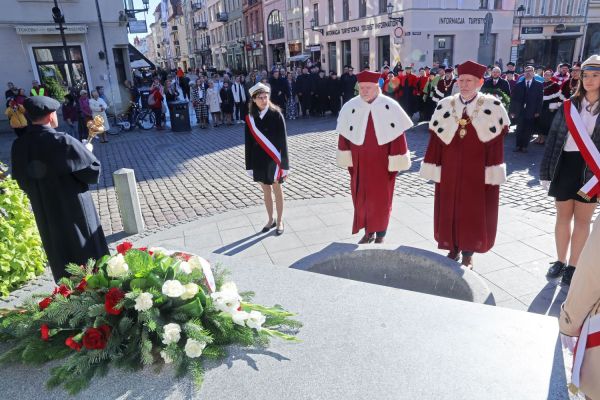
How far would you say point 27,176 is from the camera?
145 inches

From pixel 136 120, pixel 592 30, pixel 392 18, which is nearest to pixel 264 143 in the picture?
pixel 136 120

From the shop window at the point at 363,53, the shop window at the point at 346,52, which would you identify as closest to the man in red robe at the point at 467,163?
the shop window at the point at 363,53

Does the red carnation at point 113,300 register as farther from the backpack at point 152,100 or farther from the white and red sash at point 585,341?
the backpack at point 152,100

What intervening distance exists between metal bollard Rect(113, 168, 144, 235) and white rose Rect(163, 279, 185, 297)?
14.9 ft

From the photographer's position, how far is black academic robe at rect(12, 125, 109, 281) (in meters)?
3.58

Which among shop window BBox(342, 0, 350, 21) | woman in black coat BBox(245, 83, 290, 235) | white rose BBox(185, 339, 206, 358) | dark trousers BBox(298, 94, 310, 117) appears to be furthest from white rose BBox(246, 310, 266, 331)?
shop window BBox(342, 0, 350, 21)

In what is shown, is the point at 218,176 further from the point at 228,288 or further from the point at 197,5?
the point at 197,5

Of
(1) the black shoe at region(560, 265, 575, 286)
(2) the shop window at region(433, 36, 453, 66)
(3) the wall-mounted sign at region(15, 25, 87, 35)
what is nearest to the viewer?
(1) the black shoe at region(560, 265, 575, 286)

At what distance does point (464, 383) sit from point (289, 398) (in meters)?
0.76

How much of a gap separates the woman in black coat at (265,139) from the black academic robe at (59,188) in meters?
2.29

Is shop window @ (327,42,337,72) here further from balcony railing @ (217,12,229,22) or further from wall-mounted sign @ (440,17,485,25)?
balcony railing @ (217,12,229,22)

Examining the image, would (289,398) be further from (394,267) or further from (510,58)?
(510,58)

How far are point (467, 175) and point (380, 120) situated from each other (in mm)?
1099

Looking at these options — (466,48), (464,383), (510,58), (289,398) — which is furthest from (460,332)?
(510,58)
